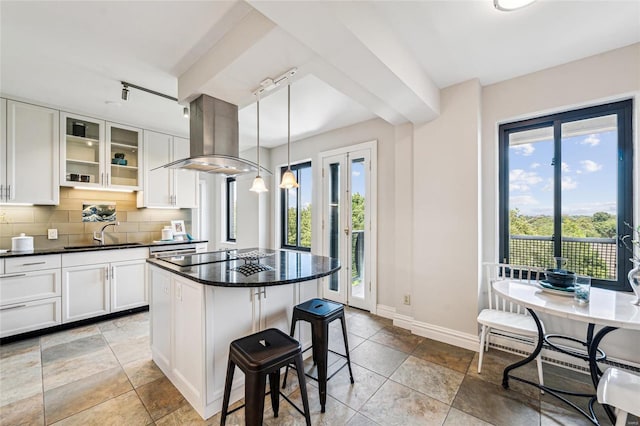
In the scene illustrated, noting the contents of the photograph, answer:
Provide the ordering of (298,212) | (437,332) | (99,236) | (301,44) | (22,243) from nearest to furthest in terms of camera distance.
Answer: (301,44)
(437,332)
(22,243)
(99,236)
(298,212)

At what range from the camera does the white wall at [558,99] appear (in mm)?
2074

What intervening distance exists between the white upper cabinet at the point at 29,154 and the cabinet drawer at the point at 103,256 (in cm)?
75

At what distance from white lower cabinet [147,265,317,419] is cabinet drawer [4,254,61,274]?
1711 millimetres

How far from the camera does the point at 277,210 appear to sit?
486 cm

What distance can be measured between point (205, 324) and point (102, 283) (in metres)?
2.56

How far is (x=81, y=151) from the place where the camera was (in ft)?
11.3

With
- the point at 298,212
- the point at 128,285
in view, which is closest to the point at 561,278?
the point at 298,212

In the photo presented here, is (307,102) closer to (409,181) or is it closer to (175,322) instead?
(409,181)

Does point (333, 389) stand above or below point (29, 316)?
below

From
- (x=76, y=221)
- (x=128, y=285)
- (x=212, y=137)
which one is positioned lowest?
(x=128, y=285)

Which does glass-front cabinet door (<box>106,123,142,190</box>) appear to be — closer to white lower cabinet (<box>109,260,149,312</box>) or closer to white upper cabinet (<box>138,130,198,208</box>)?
white upper cabinet (<box>138,130,198,208</box>)

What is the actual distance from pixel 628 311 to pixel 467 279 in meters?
1.09

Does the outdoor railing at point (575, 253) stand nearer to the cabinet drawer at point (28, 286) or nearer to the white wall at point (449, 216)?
the white wall at point (449, 216)

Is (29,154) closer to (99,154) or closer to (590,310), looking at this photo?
(99,154)
